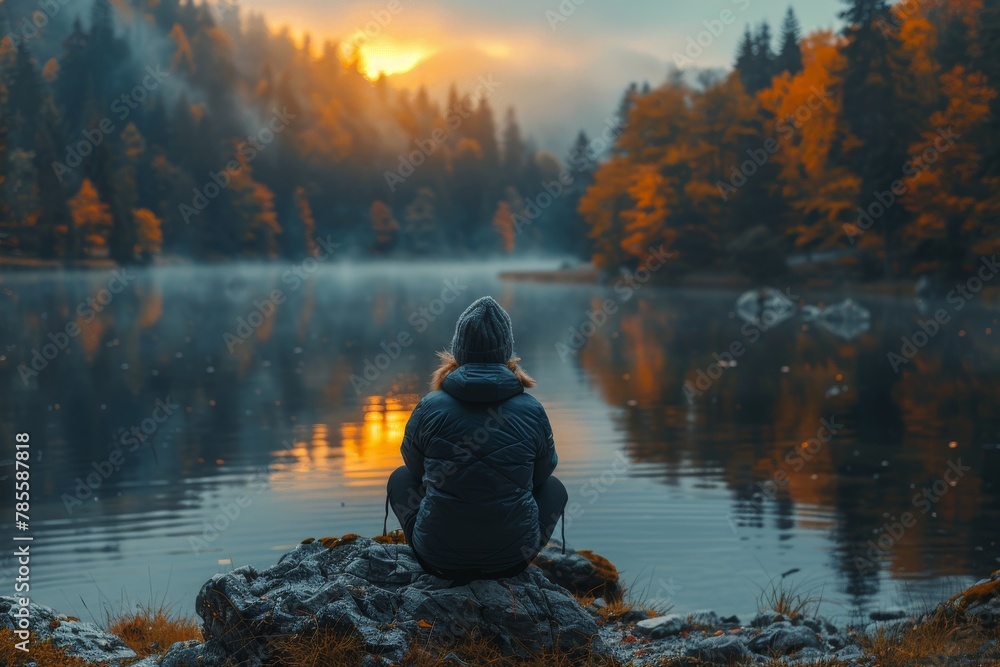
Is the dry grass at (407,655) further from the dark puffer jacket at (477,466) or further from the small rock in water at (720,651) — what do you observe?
the small rock in water at (720,651)

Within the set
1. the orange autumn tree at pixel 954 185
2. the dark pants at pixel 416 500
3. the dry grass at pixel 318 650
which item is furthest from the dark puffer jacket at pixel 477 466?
the orange autumn tree at pixel 954 185

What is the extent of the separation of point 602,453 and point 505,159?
117 meters

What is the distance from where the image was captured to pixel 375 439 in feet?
43.3

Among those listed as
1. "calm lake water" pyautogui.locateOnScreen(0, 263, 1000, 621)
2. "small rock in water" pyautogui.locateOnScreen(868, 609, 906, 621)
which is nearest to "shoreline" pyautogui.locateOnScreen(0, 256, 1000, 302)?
"calm lake water" pyautogui.locateOnScreen(0, 263, 1000, 621)

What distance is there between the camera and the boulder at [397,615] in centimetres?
452

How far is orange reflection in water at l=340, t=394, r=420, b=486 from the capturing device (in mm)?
11273

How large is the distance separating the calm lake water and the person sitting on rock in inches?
117

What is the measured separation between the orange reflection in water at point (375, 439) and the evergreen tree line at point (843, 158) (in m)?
28.7

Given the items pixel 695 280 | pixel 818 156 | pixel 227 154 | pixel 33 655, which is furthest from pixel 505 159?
pixel 33 655

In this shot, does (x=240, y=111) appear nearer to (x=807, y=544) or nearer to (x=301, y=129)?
(x=301, y=129)

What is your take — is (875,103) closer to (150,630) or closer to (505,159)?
(150,630)

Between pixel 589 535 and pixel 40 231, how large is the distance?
57.7 meters

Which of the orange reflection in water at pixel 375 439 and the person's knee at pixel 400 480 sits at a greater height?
the person's knee at pixel 400 480

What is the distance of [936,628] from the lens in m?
5.41
